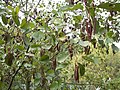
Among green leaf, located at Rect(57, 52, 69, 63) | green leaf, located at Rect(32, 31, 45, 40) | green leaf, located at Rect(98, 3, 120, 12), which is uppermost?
green leaf, located at Rect(98, 3, 120, 12)

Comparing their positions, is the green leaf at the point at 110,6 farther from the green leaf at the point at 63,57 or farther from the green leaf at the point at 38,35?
the green leaf at the point at 38,35

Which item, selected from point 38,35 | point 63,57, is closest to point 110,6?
point 63,57

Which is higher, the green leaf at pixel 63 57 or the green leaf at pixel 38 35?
the green leaf at pixel 38 35

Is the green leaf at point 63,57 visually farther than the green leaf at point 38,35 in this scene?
No

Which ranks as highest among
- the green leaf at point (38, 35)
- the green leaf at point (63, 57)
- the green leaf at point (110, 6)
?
the green leaf at point (110, 6)

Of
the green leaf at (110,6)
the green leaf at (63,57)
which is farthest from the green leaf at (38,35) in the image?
the green leaf at (110,6)

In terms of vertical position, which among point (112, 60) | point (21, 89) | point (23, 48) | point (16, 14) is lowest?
point (112, 60)

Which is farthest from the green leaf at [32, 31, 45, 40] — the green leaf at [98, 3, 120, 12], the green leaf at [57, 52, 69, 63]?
the green leaf at [98, 3, 120, 12]

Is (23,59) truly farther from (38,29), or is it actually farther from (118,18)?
(118,18)

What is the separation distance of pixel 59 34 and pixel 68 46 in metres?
0.11

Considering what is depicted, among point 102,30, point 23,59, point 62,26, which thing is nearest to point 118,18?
point 102,30

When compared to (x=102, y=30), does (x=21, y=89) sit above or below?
below

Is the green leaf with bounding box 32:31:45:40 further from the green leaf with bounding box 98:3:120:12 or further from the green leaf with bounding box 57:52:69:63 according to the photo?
the green leaf with bounding box 98:3:120:12

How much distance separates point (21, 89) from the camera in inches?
75.3
